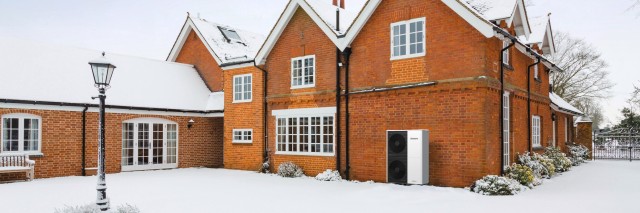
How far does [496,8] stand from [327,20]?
17.9 feet

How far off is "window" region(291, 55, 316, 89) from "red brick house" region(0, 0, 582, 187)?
0.04 meters

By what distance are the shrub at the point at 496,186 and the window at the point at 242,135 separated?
9.37m

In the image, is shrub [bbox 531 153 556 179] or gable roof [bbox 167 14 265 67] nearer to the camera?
shrub [bbox 531 153 556 179]

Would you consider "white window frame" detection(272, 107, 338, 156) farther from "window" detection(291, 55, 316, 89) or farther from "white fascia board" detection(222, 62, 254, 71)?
"white fascia board" detection(222, 62, 254, 71)

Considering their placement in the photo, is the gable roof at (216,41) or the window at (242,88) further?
the gable roof at (216,41)

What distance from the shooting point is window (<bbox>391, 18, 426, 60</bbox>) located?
13559mm

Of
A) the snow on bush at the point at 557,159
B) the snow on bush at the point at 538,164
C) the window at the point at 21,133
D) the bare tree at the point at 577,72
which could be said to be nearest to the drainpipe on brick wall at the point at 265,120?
the window at the point at 21,133

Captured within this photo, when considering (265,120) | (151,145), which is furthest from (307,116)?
(151,145)

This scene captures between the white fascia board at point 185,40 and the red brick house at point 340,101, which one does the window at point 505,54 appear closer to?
the red brick house at point 340,101

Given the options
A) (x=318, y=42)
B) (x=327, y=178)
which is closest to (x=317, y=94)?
(x=318, y=42)

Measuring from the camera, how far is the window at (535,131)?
1758cm

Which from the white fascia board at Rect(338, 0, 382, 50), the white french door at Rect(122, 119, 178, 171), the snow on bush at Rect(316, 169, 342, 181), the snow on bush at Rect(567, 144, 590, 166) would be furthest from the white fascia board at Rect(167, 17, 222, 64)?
the snow on bush at Rect(567, 144, 590, 166)

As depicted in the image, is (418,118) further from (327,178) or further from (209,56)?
(209,56)

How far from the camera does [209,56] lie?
2288 cm
